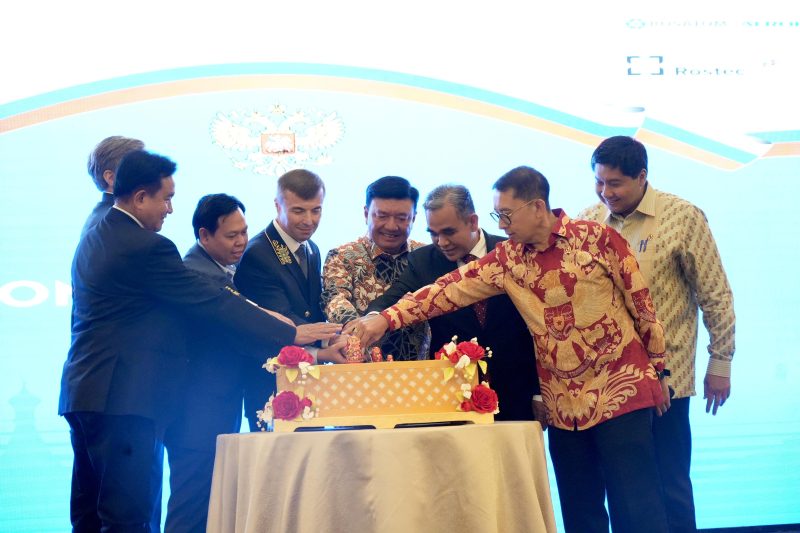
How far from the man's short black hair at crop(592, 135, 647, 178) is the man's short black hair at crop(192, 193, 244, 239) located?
53.3 inches

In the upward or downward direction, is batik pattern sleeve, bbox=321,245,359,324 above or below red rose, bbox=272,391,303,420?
above

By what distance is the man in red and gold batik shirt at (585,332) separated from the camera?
9.07 ft

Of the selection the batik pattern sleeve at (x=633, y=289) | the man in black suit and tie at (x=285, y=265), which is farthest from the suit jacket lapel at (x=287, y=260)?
the batik pattern sleeve at (x=633, y=289)

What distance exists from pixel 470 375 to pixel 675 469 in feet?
3.68

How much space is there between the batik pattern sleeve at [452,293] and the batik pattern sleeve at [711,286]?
0.80m

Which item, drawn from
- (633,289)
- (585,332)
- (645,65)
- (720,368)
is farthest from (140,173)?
(645,65)

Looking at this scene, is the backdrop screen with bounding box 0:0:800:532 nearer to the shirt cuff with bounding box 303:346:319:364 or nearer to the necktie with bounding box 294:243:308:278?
the necktie with bounding box 294:243:308:278

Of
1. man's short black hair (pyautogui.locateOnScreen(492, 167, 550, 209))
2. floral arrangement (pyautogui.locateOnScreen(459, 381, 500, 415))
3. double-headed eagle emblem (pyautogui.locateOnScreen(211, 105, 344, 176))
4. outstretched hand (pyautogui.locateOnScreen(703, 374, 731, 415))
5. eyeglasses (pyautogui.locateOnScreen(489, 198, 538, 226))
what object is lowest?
outstretched hand (pyautogui.locateOnScreen(703, 374, 731, 415))

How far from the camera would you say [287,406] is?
251cm

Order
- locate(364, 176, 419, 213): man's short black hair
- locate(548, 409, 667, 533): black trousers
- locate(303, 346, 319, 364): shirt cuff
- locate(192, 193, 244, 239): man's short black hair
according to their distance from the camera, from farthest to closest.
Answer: locate(192, 193, 244, 239): man's short black hair → locate(364, 176, 419, 213): man's short black hair → locate(303, 346, 319, 364): shirt cuff → locate(548, 409, 667, 533): black trousers

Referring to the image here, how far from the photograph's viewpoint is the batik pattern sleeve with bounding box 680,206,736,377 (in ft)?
10.7

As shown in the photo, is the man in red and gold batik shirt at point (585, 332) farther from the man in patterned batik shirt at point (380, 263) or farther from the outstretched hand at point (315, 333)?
the man in patterned batik shirt at point (380, 263)

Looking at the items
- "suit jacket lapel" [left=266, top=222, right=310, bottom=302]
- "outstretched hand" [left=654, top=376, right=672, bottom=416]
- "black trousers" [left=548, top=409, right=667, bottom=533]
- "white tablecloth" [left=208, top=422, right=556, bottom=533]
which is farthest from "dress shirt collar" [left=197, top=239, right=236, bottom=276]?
"outstretched hand" [left=654, top=376, right=672, bottom=416]

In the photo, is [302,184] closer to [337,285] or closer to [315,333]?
[337,285]
